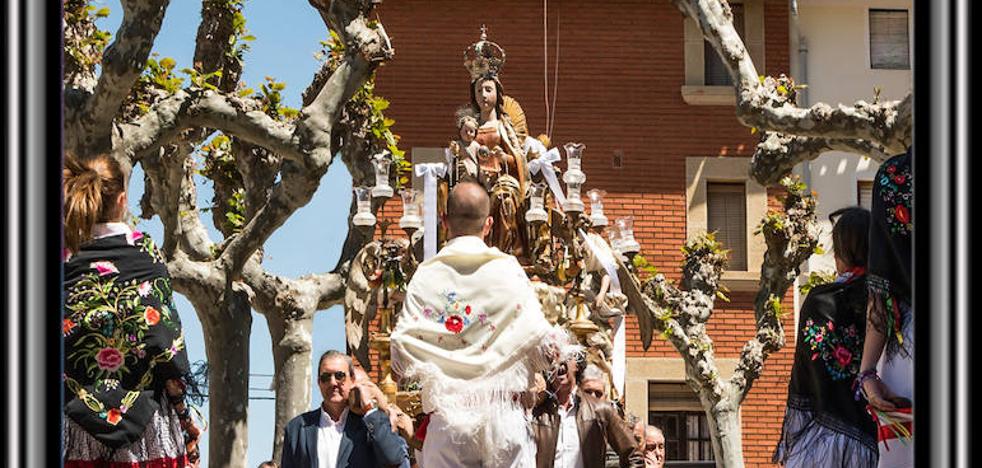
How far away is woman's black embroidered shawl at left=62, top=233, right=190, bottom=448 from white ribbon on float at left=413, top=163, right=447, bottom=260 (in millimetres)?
7006

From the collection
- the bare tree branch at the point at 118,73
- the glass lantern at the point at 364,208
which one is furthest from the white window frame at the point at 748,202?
the bare tree branch at the point at 118,73

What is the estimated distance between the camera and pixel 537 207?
13.5 meters

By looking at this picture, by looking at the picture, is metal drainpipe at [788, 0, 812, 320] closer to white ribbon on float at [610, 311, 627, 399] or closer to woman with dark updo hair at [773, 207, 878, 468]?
white ribbon on float at [610, 311, 627, 399]

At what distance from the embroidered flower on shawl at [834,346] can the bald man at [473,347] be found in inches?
45.1

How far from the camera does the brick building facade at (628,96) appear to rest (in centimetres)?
2681

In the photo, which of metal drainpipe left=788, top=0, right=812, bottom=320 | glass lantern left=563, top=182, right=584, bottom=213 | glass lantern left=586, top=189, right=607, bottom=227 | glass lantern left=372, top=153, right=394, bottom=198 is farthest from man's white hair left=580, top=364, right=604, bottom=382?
metal drainpipe left=788, top=0, right=812, bottom=320

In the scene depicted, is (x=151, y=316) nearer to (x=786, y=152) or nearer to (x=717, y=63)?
(x=786, y=152)

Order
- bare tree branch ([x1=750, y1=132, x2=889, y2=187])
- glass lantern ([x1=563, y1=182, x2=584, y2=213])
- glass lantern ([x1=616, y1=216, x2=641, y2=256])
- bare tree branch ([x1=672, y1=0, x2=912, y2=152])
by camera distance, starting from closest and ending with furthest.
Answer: bare tree branch ([x1=672, y1=0, x2=912, y2=152]) → glass lantern ([x1=563, y1=182, x2=584, y2=213]) → bare tree branch ([x1=750, y1=132, x2=889, y2=187]) → glass lantern ([x1=616, y1=216, x2=641, y2=256])

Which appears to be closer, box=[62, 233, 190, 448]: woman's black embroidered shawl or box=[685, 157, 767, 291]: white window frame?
box=[62, 233, 190, 448]: woman's black embroidered shawl

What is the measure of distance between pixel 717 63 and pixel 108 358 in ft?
72.4

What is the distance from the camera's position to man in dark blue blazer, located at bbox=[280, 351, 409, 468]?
806cm
